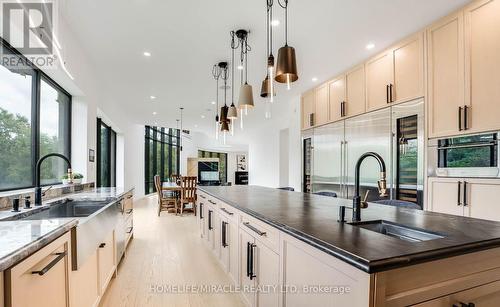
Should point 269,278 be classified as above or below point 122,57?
below

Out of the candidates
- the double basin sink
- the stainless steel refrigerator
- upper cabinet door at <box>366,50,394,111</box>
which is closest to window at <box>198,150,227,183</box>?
the stainless steel refrigerator

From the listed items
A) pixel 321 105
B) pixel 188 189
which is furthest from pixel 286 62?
pixel 188 189

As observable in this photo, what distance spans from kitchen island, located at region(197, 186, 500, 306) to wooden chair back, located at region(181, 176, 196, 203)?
523 centimetres

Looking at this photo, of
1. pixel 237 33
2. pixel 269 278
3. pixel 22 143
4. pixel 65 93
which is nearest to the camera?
pixel 269 278

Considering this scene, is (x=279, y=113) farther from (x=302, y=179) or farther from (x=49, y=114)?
(x=49, y=114)

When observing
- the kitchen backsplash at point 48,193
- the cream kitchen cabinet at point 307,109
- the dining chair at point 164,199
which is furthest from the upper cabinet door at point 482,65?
the dining chair at point 164,199

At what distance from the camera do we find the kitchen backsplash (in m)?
1.91

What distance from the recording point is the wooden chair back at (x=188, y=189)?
22.1 ft

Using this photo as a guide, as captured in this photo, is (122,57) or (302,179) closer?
(122,57)

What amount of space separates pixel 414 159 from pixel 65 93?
14.7ft

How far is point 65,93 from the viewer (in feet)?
11.9

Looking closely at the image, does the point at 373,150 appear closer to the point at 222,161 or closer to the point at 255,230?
the point at 255,230

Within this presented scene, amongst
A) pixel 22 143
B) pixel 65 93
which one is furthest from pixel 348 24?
pixel 65 93

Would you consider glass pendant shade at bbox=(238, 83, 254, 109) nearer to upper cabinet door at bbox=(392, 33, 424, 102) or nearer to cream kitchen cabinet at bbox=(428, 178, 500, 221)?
upper cabinet door at bbox=(392, 33, 424, 102)
